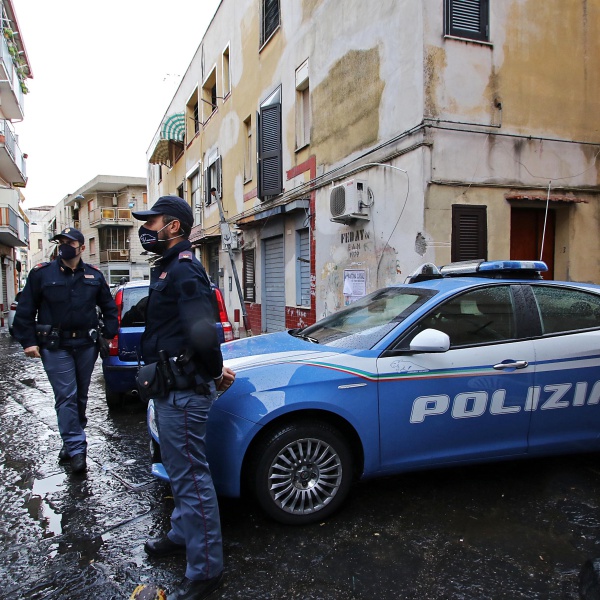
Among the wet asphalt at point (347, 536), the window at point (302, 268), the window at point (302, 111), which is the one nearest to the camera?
the wet asphalt at point (347, 536)

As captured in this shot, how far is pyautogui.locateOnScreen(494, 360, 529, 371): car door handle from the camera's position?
131 inches

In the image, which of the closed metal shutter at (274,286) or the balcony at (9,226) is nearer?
the closed metal shutter at (274,286)

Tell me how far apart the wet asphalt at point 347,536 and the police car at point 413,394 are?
0.90 feet

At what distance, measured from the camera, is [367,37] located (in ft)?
25.9

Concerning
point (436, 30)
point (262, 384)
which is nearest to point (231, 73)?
point (436, 30)

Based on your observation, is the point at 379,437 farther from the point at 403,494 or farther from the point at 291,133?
the point at 291,133

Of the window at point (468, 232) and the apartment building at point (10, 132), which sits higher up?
the apartment building at point (10, 132)

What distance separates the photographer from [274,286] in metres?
12.3

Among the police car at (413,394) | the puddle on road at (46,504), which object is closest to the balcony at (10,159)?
the puddle on road at (46,504)

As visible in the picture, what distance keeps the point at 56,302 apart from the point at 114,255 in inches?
1709

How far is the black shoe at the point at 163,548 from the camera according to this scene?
9.04ft

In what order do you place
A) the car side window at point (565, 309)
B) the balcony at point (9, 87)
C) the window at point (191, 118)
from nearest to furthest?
the car side window at point (565, 309), the window at point (191, 118), the balcony at point (9, 87)

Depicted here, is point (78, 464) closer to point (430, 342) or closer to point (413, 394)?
point (413, 394)

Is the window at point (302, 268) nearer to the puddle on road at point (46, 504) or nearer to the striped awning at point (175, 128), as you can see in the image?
the puddle on road at point (46, 504)
